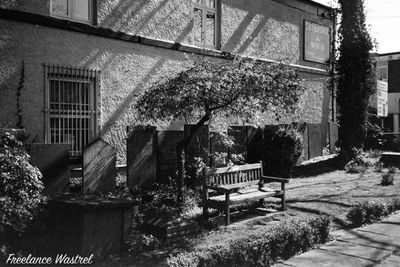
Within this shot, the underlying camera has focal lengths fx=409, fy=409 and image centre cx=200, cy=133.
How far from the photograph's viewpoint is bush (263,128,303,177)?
32.8 feet

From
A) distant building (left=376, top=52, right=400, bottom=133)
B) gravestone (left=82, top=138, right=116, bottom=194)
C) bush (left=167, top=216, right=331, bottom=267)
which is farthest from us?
distant building (left=376, top=52, right=400, bottom=133)

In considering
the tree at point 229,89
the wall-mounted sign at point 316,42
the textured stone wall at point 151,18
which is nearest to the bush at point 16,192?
the tree at point 229,89

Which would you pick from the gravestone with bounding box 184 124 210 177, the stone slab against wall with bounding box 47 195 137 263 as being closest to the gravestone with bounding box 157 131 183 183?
the gravestone with bounding box 184 124 210 177

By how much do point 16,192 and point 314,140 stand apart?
11.0 m

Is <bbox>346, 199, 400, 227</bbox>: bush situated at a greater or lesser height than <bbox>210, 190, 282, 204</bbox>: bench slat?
lesser

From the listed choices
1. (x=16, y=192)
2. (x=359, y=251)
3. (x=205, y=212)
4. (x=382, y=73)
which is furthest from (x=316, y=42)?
(x=382, y=73)

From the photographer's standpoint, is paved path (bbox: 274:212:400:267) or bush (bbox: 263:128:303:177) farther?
bush (bbox: 263:128:303:177)

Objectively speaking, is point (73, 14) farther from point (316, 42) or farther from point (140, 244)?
point (316, 42)

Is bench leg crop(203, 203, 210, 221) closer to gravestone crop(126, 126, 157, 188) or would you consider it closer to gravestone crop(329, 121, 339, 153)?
gravestone crop(126, 126, 157, 188)

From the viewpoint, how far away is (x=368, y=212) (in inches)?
261

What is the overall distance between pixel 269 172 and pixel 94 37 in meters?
5.18

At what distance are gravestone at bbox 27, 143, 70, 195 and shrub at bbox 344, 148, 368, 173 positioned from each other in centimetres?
890

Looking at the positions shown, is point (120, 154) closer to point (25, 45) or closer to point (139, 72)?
point (139, 72)

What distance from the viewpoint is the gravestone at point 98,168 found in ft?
21.7
